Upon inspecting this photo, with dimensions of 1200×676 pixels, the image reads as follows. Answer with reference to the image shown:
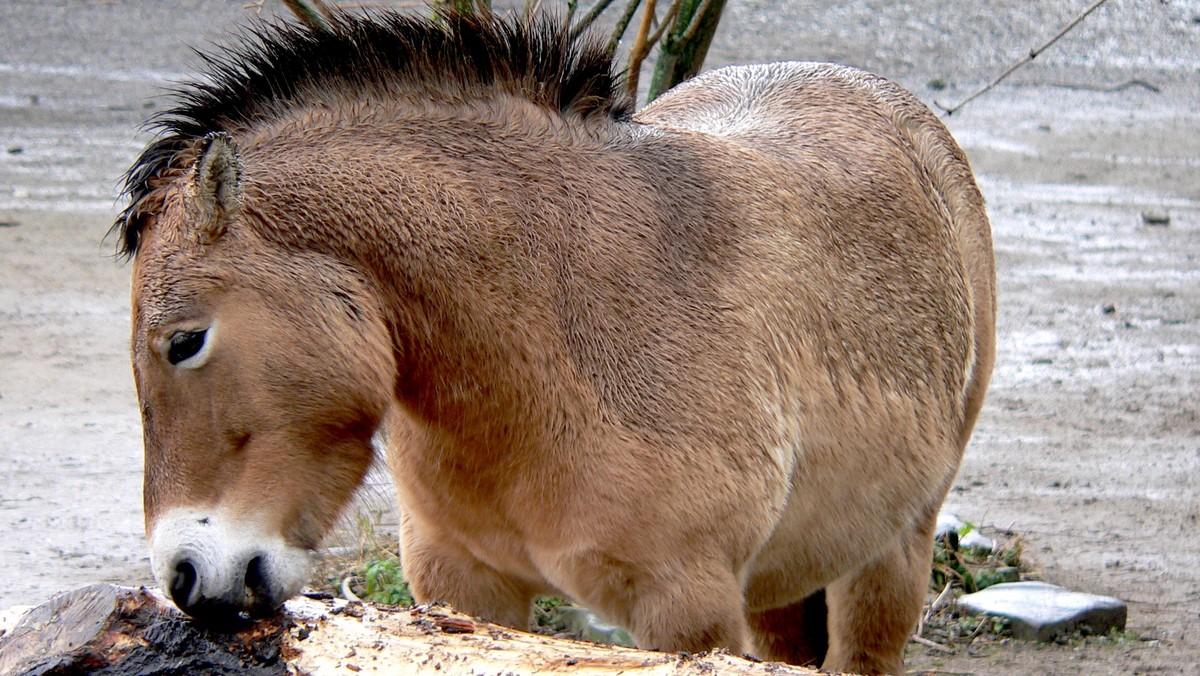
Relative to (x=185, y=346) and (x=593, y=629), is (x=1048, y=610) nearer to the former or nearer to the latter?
(x=593, y=629)

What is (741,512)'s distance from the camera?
3.24m

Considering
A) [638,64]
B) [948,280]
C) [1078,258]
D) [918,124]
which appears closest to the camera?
[948,280]

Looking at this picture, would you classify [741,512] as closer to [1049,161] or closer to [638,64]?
[638,64]

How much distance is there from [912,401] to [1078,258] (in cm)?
651

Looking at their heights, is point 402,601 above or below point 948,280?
below

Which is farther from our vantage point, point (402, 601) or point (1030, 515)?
point (1030, 515)

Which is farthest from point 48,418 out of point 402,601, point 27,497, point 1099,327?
point 1099,327

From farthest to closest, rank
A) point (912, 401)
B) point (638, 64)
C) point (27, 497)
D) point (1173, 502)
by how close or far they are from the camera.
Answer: point (1173, 502)
point (27, 497)
point (638, 64)
point (912, 401)

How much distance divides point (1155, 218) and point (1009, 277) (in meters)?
2.09

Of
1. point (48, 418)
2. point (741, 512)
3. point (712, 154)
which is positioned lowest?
point (48, 418)

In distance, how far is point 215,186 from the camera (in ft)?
9.23

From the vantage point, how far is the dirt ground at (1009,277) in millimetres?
5595

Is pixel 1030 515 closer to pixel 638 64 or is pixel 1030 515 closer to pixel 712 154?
pixel 638 64

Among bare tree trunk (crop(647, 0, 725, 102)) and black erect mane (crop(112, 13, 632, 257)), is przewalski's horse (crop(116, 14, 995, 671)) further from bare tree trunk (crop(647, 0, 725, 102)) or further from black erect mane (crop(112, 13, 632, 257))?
bare tree trunk (crop(647, 0, 725, 102))
